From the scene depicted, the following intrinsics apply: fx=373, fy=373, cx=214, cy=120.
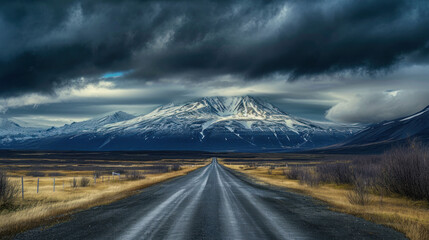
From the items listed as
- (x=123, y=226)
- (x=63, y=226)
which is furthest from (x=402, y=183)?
(x=63, y=226)

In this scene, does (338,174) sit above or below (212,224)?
above

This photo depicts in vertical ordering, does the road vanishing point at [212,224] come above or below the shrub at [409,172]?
below

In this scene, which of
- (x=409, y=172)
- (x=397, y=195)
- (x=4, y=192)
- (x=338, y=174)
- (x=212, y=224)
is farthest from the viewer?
(x=338, y=174)

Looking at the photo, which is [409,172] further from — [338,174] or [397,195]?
[338,174]

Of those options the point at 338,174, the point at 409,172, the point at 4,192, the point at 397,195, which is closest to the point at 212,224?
the point at 4,192

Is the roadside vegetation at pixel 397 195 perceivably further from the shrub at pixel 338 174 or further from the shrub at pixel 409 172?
the shrub at pixel 338 174

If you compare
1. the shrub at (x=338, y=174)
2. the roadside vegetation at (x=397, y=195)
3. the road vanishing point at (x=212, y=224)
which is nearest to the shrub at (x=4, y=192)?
the road vanishing point at (x=212, y=224)

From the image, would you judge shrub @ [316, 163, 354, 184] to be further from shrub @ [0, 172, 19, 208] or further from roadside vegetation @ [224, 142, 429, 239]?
shrub @ [0, 172, 19, 208]

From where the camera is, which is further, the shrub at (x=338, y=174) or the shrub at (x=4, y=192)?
the shrub at (x=338, y=174)

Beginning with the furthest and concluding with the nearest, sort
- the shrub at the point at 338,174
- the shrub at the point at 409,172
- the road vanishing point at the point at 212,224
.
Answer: the shrub at the point at 338,174 < the shrub at the point at 409,172 < the road vanishing point at the point at 212,224

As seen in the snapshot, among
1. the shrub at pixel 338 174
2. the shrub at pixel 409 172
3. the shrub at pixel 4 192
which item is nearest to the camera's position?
the shrub at pixel 4 192

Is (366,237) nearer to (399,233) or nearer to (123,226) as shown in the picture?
(399,233)

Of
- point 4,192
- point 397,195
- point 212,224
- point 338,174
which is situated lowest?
point 397,195

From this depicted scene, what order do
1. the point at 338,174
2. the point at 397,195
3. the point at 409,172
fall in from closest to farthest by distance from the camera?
the point at 409,172 < the point at 397,195 < the point at 338,174
